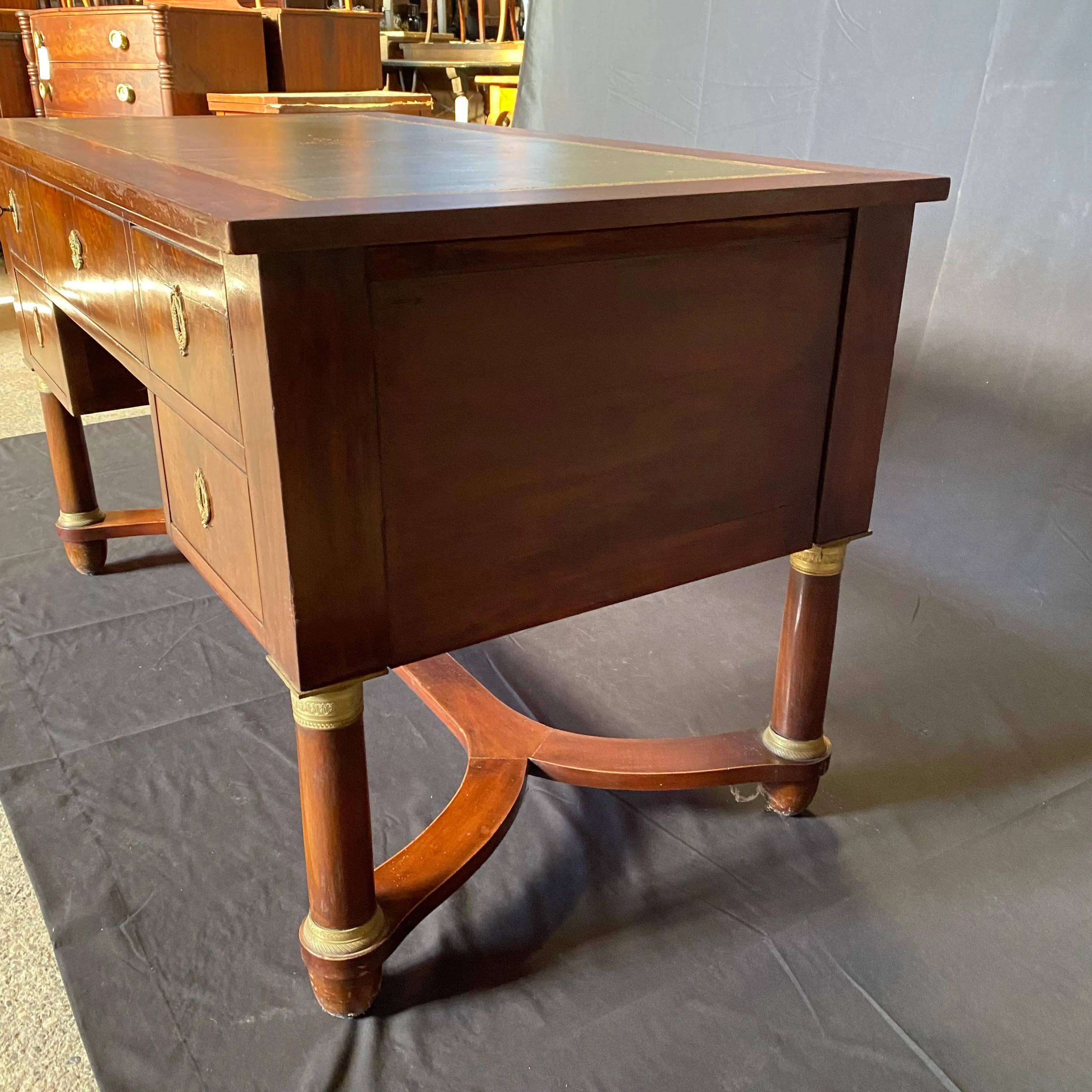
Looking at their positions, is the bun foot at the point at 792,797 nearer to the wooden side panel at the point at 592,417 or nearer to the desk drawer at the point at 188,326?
the wooden side panel at the point at 592,417

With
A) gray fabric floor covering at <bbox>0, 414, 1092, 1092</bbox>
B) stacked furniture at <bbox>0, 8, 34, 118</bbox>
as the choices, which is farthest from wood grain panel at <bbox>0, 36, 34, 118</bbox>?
gray fabric floor covering at <bbox>0, 414, 1092, 1092</bbox>

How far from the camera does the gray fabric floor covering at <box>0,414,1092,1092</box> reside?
1074 millimetres

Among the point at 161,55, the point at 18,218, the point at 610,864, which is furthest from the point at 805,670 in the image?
the point at 161,55

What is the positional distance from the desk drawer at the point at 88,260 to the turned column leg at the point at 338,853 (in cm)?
44

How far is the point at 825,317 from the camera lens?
1.09 m

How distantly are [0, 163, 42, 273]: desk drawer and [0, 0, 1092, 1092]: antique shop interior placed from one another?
3cm

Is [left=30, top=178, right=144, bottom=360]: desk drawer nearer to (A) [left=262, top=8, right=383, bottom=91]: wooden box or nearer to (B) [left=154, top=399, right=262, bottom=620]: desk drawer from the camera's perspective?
(B) [left=154, top=399, right=262, bottom=620]: desk drawer

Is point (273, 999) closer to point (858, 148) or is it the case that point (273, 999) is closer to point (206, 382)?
point (206, 382)

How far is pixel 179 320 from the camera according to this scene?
0.94m

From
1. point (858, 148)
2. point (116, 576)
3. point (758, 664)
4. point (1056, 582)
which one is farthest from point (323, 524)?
point (858, 148)

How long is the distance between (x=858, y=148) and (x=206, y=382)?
66.6 inches

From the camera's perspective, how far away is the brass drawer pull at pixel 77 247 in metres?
1.27

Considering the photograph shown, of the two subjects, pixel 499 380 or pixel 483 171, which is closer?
pixel 499 380

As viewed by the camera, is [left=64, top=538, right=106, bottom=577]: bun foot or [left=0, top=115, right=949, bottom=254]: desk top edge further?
[left=64, top=538, right=106, bottom=577]: bun foot
